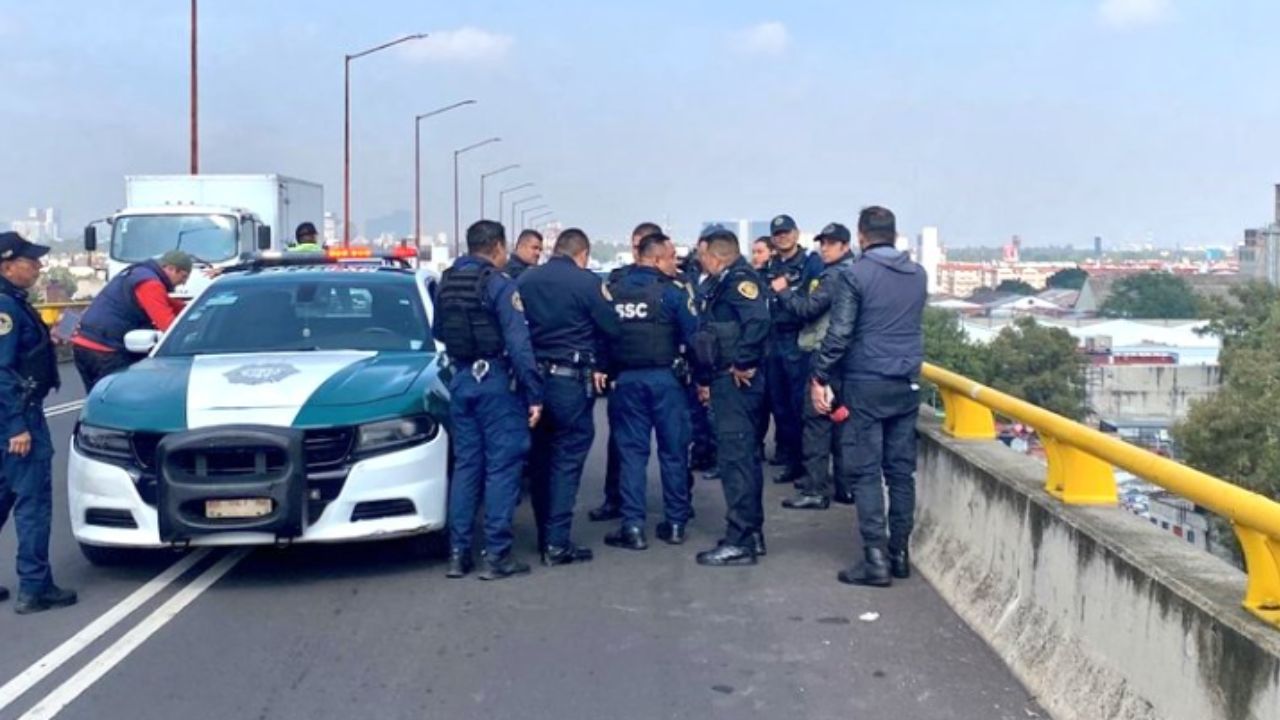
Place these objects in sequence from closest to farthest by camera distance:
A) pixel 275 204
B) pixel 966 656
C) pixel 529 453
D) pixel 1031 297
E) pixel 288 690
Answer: pixel 288 690 → pixel 966 656 → pixel 529 453 → pixel 275 204 → pixel 1031 297

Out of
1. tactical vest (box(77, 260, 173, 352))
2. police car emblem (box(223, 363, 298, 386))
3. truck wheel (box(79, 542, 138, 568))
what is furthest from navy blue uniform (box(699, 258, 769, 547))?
tactical vest (box(77, 260, 173, 352))

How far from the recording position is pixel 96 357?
10531mm

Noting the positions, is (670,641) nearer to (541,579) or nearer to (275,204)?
(541,579)

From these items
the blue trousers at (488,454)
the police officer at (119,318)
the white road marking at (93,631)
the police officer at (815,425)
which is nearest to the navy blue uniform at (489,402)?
the blue trousers at (488,454)

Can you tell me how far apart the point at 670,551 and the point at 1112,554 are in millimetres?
3789

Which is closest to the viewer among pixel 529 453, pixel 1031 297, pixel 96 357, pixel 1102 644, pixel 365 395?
pixel 1102 644

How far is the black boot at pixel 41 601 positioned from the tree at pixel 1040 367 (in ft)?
53.7

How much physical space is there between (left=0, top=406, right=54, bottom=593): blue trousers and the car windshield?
1651mm

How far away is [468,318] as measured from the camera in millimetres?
7746

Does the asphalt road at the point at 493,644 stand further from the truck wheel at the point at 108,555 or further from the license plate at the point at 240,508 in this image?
the license plate at the point at 240,508

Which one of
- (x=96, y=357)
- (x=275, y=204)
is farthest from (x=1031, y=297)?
(x=96, y=357)

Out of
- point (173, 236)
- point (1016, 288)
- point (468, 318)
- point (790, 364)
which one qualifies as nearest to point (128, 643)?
point (468, 318)

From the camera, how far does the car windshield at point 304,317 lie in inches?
351

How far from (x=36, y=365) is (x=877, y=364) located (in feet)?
13.7
